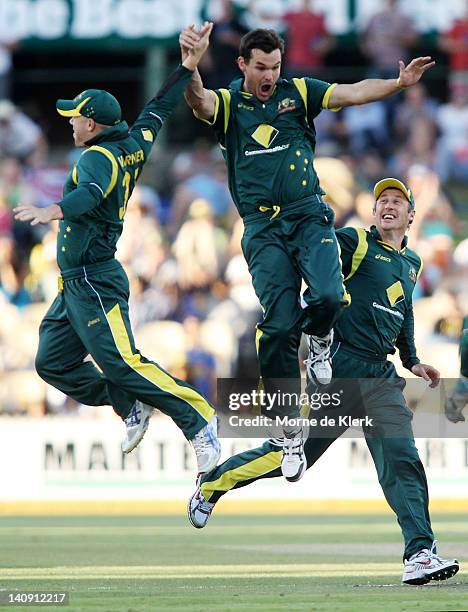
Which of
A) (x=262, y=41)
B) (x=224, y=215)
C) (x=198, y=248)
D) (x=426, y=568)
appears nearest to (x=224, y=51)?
(x=224, y=215)

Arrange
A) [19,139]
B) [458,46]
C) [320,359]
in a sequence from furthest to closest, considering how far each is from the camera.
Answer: [19,139] < [458,46] < [320,359]

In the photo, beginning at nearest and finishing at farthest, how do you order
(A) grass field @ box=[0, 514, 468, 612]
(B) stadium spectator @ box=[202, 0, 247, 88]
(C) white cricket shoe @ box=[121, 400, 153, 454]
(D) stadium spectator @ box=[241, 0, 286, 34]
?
1. (A) grass field @ box=[0, 514, 468, 612]
2. (C) white cricket shoe @ box=[121, 400, 153, 454]
3. (B) stadium spectator @ box=[202, 0, 247, 88]
4. (D) stadium spectator @ box=[241, 0, 286, 34]

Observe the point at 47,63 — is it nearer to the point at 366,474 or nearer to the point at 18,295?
the point at 18,295

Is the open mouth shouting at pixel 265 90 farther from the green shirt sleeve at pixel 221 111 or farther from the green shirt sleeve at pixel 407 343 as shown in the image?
the green shirt sleeve at pixel 407 343

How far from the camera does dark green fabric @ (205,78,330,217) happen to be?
9.88 m

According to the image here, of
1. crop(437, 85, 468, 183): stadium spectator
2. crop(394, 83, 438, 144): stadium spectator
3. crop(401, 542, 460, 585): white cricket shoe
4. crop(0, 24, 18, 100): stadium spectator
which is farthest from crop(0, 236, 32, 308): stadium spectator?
crop(401, 542, 460, 585): white cricket shoe

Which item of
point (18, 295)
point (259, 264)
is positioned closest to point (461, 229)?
point (18, 295)

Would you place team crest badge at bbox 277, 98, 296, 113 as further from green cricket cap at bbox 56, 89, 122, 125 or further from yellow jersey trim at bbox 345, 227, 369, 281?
green cricket cap at bbox 56, 89, 122, 125

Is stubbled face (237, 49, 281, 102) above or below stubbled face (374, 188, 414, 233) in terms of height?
above

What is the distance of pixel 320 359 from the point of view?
31.8ft

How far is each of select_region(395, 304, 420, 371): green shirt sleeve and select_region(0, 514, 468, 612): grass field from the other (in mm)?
1407

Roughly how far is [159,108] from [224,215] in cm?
798

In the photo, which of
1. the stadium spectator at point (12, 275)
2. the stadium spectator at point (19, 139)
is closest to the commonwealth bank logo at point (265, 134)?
the stadium spectator at point (12, 275)

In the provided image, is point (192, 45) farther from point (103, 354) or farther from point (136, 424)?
point (136, 424)
